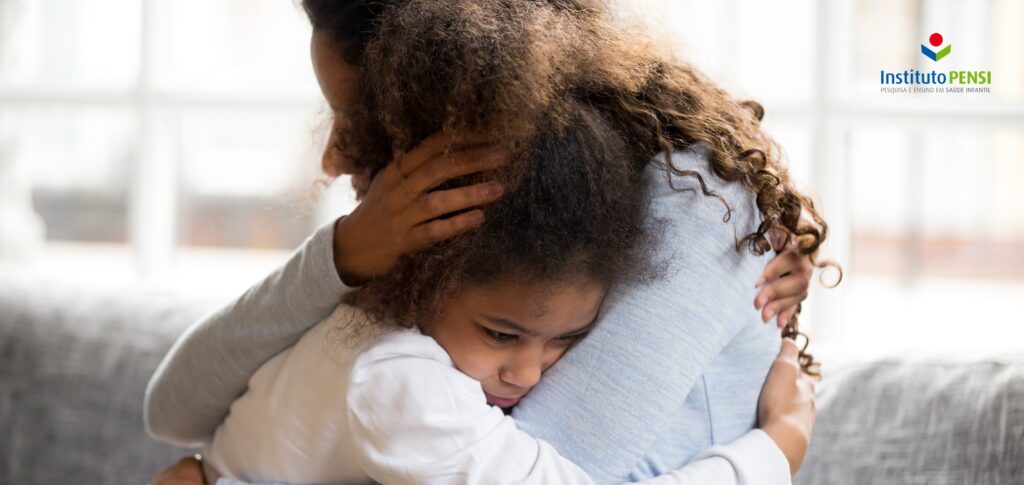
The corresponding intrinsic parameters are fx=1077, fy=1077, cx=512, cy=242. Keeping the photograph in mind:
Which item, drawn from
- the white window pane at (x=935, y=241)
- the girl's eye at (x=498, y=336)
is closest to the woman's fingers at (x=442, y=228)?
the girl's eye at (x=498, y=336)

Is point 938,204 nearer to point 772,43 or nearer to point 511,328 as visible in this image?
point 772,43

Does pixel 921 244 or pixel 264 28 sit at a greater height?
pixel 264 28

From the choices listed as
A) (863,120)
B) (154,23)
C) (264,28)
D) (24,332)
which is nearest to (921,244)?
(863,120)

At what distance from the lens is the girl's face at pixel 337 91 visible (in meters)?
1.20

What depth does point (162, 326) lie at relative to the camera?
6.68 feet

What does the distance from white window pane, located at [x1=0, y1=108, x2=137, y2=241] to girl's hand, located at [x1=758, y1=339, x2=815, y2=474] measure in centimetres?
227

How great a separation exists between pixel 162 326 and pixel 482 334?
1.14 m

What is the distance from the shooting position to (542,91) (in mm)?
991

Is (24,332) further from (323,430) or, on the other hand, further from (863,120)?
(863,120)

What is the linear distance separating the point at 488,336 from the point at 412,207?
0.15 metres

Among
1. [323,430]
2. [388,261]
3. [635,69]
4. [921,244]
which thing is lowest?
[921,244]

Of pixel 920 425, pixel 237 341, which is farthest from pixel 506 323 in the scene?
pixel 920 425

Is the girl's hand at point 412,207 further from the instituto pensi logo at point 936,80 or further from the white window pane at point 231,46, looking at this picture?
the white window pane at point 231,46

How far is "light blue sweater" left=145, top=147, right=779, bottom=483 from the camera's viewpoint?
1066 millimetres
